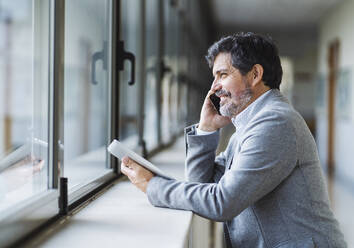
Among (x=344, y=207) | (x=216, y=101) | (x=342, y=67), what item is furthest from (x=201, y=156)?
(x=342, y=67)

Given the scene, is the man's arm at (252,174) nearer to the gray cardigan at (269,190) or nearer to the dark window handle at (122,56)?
the gray cardigan at (269,190)

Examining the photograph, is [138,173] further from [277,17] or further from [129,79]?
[277,17]

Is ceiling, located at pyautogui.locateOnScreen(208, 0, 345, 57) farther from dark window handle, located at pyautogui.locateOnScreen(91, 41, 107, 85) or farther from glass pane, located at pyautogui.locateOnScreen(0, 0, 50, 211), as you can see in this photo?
glass pane, located at pyautogui.locateOnScreen(0, 0, 50, 211)

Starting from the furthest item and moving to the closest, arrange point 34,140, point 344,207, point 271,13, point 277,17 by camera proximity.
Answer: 1. point 277,17
2. point 271,13
3. point 344,207
4. point 34,140

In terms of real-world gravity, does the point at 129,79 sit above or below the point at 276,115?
above

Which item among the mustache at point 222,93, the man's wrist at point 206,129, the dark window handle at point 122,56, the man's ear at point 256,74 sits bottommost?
the man's wrist at point 206,129

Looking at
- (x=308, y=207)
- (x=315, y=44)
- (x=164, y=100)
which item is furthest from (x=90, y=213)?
(x=315, y=44)

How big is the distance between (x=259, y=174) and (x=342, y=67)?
6222 millimetres

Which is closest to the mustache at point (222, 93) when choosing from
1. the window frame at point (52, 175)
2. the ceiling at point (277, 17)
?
the window frame at point (52, 175)

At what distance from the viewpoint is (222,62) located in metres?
1.44

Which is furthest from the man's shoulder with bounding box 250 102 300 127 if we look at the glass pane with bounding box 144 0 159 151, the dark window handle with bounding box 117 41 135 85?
the glass pane with bounding box 144 0 159 151

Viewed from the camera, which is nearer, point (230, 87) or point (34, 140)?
point (34, 140)

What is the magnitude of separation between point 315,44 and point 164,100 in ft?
32.9

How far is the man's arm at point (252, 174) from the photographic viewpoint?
1.16 meters
